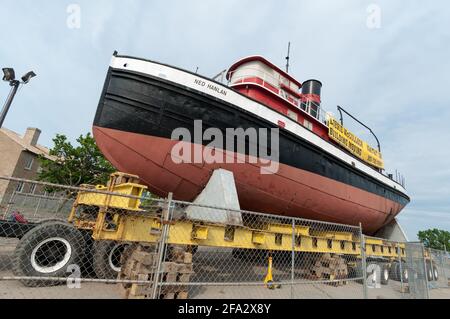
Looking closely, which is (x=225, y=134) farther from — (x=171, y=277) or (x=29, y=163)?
(x=29, y=163)

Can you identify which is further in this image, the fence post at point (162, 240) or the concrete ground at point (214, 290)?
the concrete ground at point (214, 290)

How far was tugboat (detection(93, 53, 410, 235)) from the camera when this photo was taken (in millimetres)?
5621

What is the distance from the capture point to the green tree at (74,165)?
19641 millimetres

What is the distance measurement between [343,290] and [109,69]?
7.97 meters

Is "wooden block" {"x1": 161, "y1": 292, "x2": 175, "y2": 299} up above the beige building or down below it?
below

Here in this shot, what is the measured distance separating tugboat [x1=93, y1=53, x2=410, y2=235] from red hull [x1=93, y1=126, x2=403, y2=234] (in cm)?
2

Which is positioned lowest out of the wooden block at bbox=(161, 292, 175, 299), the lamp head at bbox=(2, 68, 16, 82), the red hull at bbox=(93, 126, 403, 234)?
the wooden block at bbox=(161, 292, 175, 299)

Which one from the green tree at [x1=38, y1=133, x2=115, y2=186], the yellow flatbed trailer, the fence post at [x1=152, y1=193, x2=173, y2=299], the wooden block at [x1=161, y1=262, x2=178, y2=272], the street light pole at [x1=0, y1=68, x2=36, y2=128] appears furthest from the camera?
the green tree at [x1=38, y1=133, x2=115, y2=186]

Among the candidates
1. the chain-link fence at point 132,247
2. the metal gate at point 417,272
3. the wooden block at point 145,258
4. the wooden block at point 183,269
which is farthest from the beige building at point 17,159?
the metal gate at point 417,272

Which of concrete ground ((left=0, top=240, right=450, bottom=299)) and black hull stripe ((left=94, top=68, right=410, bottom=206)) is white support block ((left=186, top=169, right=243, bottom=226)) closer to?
black hull stripe ((left=94, top=68, right=410, bottom=206))

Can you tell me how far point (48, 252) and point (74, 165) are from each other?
17957 mm

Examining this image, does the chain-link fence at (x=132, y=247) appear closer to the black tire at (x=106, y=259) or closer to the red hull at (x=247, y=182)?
the black tire at (x=106, y=259)

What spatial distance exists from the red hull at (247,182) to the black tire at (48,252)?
5.88 feet

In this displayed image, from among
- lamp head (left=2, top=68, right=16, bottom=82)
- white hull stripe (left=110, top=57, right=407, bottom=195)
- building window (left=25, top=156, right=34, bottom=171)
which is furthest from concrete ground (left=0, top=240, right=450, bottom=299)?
building window (left=25, top=156, right=34, bottom=171)
